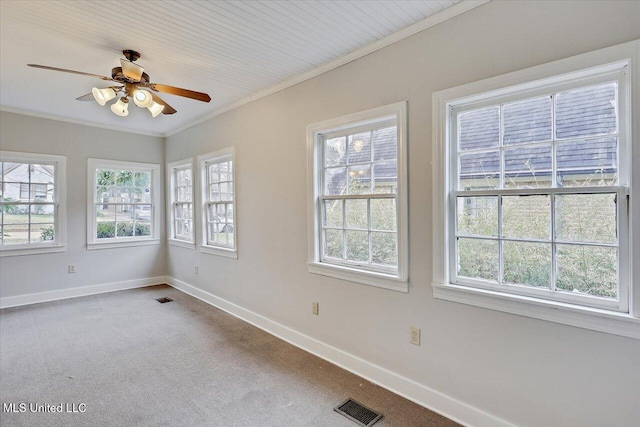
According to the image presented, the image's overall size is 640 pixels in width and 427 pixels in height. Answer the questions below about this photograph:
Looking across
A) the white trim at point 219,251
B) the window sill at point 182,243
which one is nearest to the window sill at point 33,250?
the window sill at point 182,243

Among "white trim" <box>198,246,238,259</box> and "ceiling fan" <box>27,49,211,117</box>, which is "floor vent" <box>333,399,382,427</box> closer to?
"white trim" <box>198,246,238,259</box>

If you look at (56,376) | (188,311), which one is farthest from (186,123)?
(56,376)

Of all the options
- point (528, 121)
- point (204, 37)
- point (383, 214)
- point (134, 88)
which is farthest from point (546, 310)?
point (134, 88)

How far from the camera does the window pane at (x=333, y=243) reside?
9.50 ft

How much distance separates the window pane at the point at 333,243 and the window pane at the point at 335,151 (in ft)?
2.05

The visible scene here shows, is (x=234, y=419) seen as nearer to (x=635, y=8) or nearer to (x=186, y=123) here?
(x=635, y=8)

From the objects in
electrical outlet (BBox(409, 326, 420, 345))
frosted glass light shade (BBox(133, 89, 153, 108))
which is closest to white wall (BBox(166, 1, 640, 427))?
electrical outlet (BBox(409, 326, 420, 345))

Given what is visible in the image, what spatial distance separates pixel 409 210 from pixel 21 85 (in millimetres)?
4080

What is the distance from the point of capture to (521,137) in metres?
1.89

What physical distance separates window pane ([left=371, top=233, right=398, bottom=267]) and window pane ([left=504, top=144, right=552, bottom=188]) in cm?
88

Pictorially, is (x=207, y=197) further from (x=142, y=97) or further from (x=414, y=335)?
(x=414, y=335)

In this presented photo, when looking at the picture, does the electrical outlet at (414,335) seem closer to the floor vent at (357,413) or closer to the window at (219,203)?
the floor vent at (357,413)

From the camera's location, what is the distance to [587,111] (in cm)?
168

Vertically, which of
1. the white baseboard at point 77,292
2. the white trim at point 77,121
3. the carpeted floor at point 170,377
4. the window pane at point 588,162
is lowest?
the carpeted floor at point 170,377
